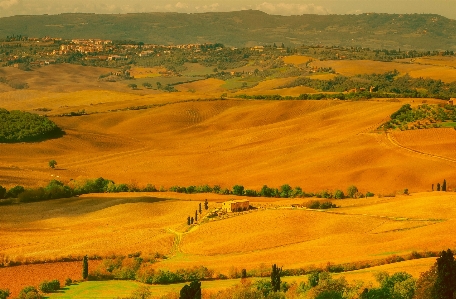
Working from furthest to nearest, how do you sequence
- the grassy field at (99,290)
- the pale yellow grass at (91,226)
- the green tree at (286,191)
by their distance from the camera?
1. the green tree at (286,191)
2. the pale yellow grass at (91,226)
3. the grassy field at (99,290)

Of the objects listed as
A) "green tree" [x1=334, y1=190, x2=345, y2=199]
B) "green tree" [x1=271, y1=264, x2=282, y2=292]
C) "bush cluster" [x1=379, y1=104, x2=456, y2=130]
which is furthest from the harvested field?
"bush cluster" [x1=379, y1=104, x2=456, y2=130]

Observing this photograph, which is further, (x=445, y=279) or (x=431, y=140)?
(x=431, y=140)

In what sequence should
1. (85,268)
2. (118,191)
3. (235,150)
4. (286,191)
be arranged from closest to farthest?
(85,268)
(286,191)
(118,191)
(235,150)

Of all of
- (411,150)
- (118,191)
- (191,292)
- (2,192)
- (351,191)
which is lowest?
(118,191)


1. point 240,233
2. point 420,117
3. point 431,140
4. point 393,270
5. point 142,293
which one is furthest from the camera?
point 420,117

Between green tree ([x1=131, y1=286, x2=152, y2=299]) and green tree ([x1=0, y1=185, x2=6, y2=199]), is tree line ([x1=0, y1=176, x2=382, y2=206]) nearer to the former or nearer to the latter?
green tree ([x1=0, y1=185, x2=6, y2=199])

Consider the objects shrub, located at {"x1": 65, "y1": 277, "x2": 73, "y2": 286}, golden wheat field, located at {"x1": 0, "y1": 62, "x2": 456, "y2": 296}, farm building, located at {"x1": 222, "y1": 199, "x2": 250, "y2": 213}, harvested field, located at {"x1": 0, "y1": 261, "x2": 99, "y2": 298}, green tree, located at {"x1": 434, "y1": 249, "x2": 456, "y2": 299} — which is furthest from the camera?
farm building, located at {"x1": 222, "y1": 199, "x2": 250, "y2": 213}

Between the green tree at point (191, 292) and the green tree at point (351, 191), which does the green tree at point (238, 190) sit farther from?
the green tree at point (191, 292)

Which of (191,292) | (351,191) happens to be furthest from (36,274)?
(351,191)

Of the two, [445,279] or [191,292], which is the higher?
[445,279]

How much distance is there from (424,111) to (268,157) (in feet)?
98.1

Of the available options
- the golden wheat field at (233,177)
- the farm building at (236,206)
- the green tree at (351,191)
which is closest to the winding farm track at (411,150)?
the golden wheat field at (233,177)

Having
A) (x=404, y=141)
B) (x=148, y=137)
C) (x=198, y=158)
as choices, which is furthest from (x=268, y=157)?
(x=148, y=137)

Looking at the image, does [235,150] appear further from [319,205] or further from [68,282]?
[68,282]
